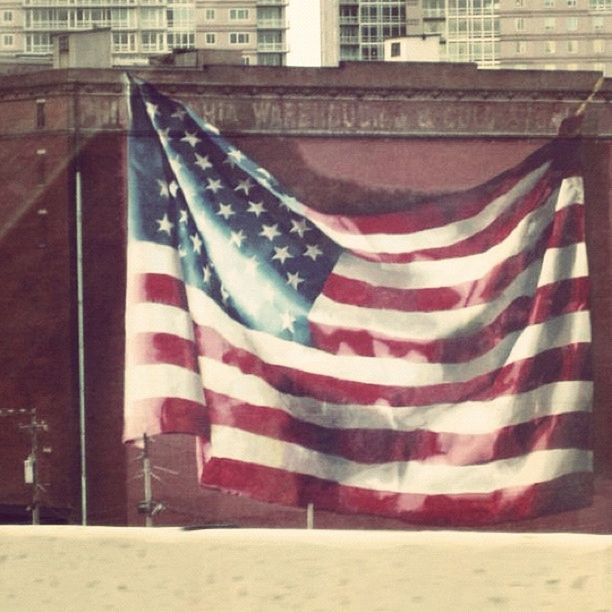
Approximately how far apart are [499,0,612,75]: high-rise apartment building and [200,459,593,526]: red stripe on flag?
135857 millimetres

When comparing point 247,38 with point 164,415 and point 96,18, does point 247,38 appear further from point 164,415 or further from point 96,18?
point 164,415

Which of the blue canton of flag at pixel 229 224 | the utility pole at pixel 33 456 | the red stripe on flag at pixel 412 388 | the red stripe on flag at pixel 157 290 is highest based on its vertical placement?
the blue canton of flag at pixel 229 224

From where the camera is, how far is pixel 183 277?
3195 centimetres

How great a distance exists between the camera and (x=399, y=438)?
32.5 metres

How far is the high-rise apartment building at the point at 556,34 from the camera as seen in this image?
16688 cm

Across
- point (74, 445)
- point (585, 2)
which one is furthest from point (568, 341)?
point (585, 2)

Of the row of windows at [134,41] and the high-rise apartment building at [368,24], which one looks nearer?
the row of windows at [134,41]

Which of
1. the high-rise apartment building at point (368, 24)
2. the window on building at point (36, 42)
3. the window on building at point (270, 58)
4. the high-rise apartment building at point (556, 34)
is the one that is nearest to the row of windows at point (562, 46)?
the high-rise apartment building at point (556, 34)

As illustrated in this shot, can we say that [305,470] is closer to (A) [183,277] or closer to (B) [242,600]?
(A) [183,277]

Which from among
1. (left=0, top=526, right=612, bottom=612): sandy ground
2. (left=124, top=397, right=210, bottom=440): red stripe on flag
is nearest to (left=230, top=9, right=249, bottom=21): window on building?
(left=124, top=397, right=210, bottom=440): red stripe on flag

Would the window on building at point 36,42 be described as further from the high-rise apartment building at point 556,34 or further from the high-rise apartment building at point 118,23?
the high-rise apartment building at point 556,34

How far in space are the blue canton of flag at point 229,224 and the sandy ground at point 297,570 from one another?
2455 cm

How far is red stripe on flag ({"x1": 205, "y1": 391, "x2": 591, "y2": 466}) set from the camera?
3206cm

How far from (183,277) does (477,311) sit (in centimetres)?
548
